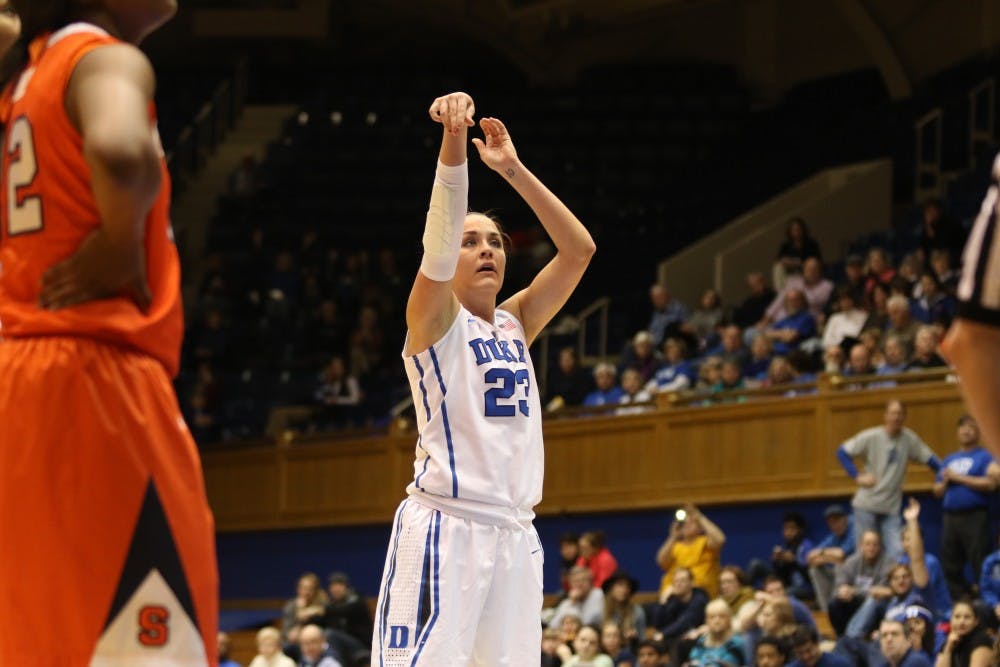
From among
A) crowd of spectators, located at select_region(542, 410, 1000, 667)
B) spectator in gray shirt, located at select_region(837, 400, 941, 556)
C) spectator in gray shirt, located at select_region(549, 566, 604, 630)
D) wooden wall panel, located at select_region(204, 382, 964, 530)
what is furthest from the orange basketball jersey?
wooden wall panel, located at select_region(204, 382, 964, 530)

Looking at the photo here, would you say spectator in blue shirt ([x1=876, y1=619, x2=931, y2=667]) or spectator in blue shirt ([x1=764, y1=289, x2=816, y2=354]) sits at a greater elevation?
spectator in blue shirt ([x1=764, y1=289, x2=816, y2=354])

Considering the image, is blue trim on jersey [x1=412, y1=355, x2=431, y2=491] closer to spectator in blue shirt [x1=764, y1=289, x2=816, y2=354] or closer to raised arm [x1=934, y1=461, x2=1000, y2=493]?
raised arm [x1=934, y1=461, x2=1000, y2=493]

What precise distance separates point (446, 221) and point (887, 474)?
9.61 m

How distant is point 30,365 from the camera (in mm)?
3344

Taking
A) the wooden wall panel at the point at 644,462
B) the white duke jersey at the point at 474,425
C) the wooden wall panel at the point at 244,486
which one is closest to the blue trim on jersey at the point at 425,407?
the white duke jersey at the point at 474,425

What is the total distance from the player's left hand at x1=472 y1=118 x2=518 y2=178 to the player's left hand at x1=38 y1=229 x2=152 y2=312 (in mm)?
3162

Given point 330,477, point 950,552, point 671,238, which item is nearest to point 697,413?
point 950,552

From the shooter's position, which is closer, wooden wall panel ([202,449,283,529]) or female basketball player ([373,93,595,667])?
female basketball player ([373,93,595,667])

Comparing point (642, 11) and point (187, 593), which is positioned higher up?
point (642, 11)

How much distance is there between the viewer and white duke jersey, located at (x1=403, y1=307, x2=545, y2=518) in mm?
5938

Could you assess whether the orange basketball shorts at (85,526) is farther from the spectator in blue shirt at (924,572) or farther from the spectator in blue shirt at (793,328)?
the spectator in blue shirt at (793,328)

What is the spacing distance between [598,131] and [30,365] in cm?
2373

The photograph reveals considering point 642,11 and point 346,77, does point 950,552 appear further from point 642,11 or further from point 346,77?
point 346,77

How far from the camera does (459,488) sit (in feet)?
19.4
